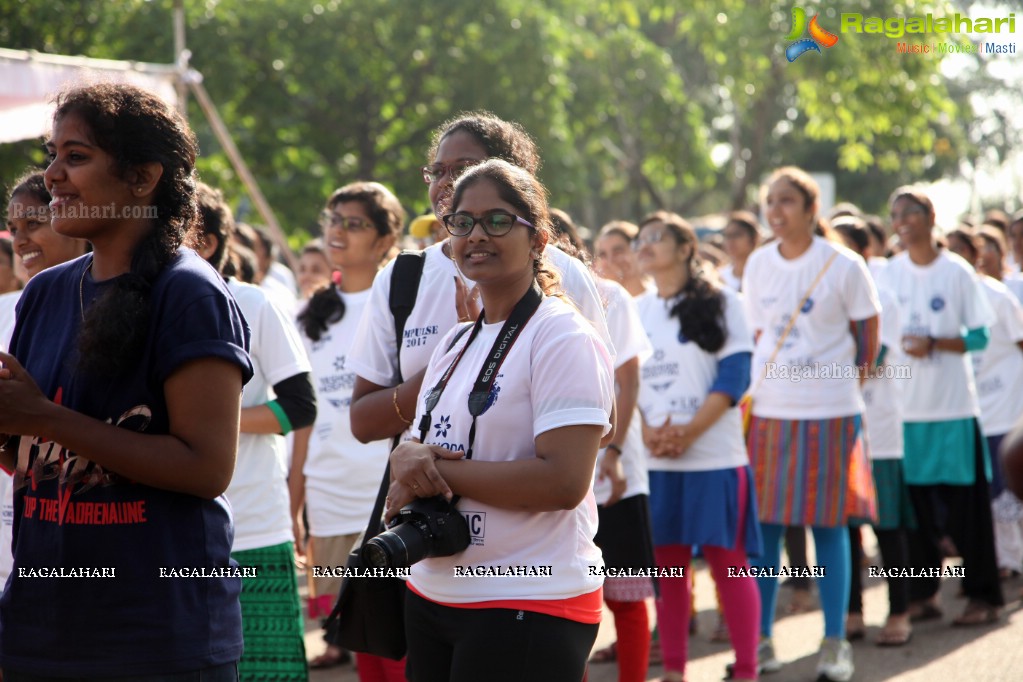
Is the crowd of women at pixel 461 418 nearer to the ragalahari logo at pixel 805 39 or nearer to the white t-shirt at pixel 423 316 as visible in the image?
the white t-shirt at pixel 423 316

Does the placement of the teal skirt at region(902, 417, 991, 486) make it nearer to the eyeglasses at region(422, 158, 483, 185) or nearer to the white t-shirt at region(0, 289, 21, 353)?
the eyeglasses at region(422, 158, 483, 185)

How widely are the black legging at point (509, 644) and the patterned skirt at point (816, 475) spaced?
3414 mm

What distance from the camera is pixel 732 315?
5.90 metres

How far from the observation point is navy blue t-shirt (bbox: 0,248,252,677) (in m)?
2.41

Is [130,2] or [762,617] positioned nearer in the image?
[762,617]

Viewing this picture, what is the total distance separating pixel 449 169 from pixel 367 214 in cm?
176

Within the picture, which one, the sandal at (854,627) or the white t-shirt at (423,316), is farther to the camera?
the sandal at (854,627)

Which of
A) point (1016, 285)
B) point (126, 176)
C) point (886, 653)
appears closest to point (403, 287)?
point (126, 176)

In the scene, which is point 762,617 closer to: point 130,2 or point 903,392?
point 903,392

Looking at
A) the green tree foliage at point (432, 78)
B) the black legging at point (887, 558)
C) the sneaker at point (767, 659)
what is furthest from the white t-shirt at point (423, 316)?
the green tree foliage at point (432, 78)

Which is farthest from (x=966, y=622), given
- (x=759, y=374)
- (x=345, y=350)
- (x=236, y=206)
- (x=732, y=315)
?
(x=236, y=206)

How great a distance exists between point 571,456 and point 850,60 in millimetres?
13976

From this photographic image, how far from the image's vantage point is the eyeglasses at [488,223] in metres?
3.06

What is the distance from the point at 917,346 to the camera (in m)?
7.39
